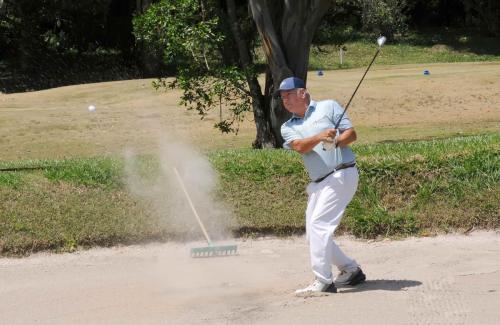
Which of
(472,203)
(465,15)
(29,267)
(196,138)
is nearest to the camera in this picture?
(29,267)

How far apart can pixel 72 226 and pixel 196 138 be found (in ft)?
38.1

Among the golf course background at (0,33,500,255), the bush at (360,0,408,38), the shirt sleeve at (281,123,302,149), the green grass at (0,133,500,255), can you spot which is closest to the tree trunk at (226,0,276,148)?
the golf course background at (0,33,500,255)

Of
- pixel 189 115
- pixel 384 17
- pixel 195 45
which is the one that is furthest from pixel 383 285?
pixel 384 17

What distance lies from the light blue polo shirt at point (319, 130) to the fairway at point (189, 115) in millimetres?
10755

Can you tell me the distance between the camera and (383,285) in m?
6.70

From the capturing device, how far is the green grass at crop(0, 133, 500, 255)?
840 cm

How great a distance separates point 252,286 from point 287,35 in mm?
7633

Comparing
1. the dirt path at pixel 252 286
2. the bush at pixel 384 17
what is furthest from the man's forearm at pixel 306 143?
the bush at pixel 384 17

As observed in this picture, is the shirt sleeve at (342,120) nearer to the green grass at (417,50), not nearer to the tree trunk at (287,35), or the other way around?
the tree trunk at (287,35)

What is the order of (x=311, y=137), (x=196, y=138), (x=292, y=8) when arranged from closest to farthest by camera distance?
(x=311, y=137), (x=292, y=8), (x=196, y=138)

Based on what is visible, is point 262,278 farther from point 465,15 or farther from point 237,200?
Answer: point 465,15

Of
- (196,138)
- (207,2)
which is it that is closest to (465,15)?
(196,138)

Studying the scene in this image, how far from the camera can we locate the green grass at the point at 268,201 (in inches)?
331

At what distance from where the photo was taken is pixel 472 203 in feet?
27.9
